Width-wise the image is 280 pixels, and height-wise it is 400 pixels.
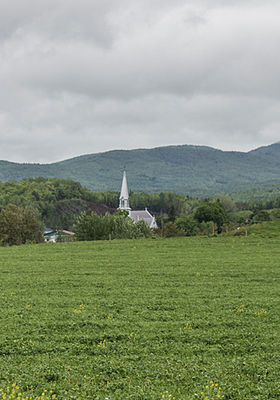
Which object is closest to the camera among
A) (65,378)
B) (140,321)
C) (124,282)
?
(65,378)

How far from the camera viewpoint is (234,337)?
1393 centimetres

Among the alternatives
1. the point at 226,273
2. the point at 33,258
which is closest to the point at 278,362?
the point at 226,273

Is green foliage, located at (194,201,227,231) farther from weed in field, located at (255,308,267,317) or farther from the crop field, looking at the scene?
weed in field, located at (255,308,267,317)

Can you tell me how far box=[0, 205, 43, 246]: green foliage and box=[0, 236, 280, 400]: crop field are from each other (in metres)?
27.5

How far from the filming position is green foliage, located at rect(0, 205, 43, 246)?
54719 mm

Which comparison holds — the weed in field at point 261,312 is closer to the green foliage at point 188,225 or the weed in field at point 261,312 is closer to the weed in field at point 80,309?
the weed in field at point 80,309

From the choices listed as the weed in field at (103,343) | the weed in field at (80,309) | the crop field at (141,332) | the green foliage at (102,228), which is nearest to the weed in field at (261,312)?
the crop field at (141,332)

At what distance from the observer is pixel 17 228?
5588cm

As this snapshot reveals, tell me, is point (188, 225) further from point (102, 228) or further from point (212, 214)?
point (102, 228)

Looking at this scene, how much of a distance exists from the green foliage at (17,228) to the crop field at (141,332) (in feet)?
90.1

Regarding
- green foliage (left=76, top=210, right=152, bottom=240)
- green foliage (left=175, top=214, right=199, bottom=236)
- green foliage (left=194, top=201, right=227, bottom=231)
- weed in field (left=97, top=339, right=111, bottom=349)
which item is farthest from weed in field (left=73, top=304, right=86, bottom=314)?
green foliage (left=194, top=201, right=227, bottom=231)

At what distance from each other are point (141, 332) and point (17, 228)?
148 ft

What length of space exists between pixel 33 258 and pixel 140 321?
69.3 ft

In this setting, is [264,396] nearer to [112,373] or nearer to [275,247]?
[112,373]
